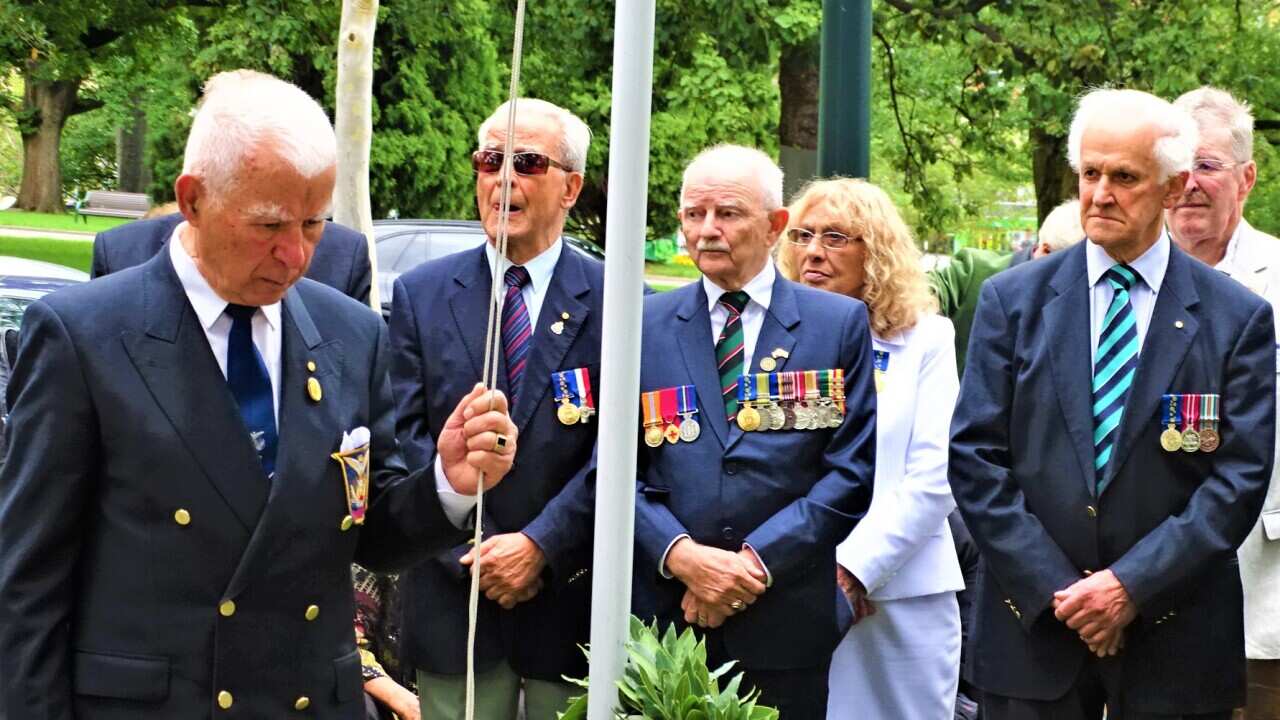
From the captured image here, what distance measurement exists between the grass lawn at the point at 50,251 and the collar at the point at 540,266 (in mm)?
17972

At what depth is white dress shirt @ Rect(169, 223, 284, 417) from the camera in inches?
120

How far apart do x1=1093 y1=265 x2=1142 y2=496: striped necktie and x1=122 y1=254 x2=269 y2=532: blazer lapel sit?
7.09ft

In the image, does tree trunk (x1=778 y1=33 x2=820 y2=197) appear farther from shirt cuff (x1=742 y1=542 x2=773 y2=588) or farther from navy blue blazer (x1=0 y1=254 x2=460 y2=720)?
navy blue blazer (x1=0 y1=254 x2=460 y2=720)

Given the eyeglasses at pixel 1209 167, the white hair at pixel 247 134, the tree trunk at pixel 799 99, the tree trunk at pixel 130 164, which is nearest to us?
the white hair at pixel 247 134

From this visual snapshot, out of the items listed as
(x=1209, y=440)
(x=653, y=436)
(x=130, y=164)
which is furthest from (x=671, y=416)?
(x=130, y=164)

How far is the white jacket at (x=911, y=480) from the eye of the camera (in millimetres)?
5066

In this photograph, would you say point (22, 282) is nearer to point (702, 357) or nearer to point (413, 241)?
point (702, 357)

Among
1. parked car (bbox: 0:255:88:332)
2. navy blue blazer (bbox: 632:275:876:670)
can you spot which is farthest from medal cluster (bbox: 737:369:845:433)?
parked car (bbox: 0:255:88:332)

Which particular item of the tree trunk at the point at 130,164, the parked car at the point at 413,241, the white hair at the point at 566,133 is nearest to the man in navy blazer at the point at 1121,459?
the white hair at the point at 566,133

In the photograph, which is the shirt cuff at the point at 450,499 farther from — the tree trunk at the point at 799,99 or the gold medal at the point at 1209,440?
the tree trunk at the point at 799,99

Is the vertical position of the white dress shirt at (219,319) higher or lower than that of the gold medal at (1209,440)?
higher

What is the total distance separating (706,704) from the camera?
327 centimetres

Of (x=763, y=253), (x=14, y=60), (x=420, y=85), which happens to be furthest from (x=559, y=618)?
(x=420, y=85)

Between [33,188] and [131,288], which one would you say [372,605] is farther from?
[33,188]
